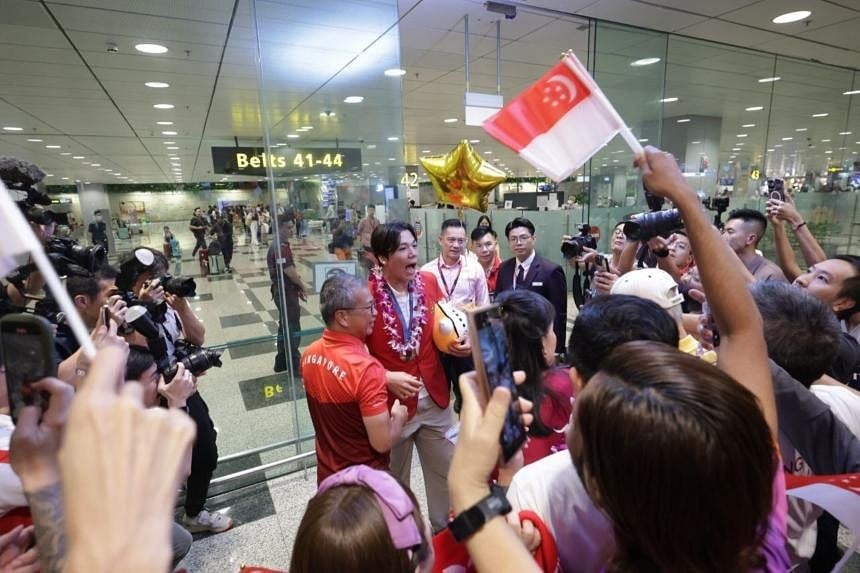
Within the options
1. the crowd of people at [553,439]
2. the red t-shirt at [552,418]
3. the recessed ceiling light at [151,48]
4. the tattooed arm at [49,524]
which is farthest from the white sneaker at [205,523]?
the recessed ceiling light at [151,48]

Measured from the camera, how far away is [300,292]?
12.5ft

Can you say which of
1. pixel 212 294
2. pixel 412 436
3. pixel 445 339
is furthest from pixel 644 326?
pixel 212 294

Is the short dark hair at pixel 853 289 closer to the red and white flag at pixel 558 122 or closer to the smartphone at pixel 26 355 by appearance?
the red and white flag at pixel 558 122

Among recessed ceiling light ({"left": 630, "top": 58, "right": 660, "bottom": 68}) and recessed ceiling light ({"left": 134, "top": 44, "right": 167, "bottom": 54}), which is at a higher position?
recessed ceiling light ({"left": 134, "top": 44, "right": 167, "bottom": 54})

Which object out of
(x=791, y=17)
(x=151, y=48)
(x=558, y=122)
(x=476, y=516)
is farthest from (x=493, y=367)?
(x=791, y=17)

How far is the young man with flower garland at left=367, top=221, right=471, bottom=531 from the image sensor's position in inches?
84.9

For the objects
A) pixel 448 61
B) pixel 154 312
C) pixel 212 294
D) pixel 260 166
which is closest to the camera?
pixel 154 312

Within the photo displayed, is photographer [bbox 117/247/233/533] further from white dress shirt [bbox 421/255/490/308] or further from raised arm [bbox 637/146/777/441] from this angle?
raised arm [bbox 637/146/777/441]

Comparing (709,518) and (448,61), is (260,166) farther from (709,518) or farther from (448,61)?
(709,518)

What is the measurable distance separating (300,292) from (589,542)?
332 cm

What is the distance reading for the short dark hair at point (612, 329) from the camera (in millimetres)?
1051

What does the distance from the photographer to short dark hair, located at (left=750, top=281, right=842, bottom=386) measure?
7.77 ft

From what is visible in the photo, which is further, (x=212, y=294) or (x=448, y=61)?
(x=212, y=294)

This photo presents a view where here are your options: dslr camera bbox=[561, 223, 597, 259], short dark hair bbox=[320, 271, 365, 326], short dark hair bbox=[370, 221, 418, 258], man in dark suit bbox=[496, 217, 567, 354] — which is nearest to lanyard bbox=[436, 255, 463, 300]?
man in dark suit bbox=[496, 217, 567, 354]
